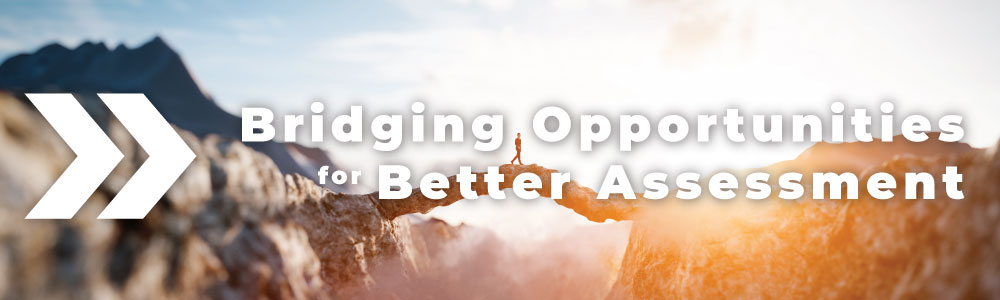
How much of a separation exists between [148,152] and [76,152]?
1.16 meters

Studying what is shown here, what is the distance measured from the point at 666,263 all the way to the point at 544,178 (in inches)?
224

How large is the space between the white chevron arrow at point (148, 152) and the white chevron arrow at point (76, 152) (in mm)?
436

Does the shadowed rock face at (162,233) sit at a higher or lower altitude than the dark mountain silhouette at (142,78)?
lower

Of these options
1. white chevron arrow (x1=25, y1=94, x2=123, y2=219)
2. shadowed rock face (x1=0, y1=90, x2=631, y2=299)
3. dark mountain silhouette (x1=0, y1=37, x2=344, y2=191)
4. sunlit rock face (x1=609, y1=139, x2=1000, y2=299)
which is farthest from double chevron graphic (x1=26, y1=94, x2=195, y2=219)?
dark mountain silhouette (x1=0, y1=37, x2=344, y2=191)

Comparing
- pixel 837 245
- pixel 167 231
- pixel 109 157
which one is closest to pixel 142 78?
pixel 109 157

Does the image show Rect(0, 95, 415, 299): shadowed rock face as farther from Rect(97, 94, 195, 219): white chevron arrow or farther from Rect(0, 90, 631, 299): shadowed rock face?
Rect(97, 94, 195, 219): white chevron arrow

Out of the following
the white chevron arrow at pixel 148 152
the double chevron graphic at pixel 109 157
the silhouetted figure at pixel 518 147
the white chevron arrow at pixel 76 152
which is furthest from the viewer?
the silhouetted figure at pixel 518 147

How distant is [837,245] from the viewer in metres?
10.7

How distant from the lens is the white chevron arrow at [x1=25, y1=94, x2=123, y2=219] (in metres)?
6.14

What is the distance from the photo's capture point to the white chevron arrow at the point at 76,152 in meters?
6.14

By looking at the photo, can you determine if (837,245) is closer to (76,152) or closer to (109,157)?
(109,157)

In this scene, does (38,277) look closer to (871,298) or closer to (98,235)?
(98,235)

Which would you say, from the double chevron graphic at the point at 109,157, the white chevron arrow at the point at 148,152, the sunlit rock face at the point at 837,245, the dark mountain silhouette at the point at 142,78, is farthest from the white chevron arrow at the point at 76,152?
the dark mountain silhouette at the point at 142,78

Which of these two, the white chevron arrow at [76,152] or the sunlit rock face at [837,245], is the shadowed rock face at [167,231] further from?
the sunlit rock face at [837,245]
